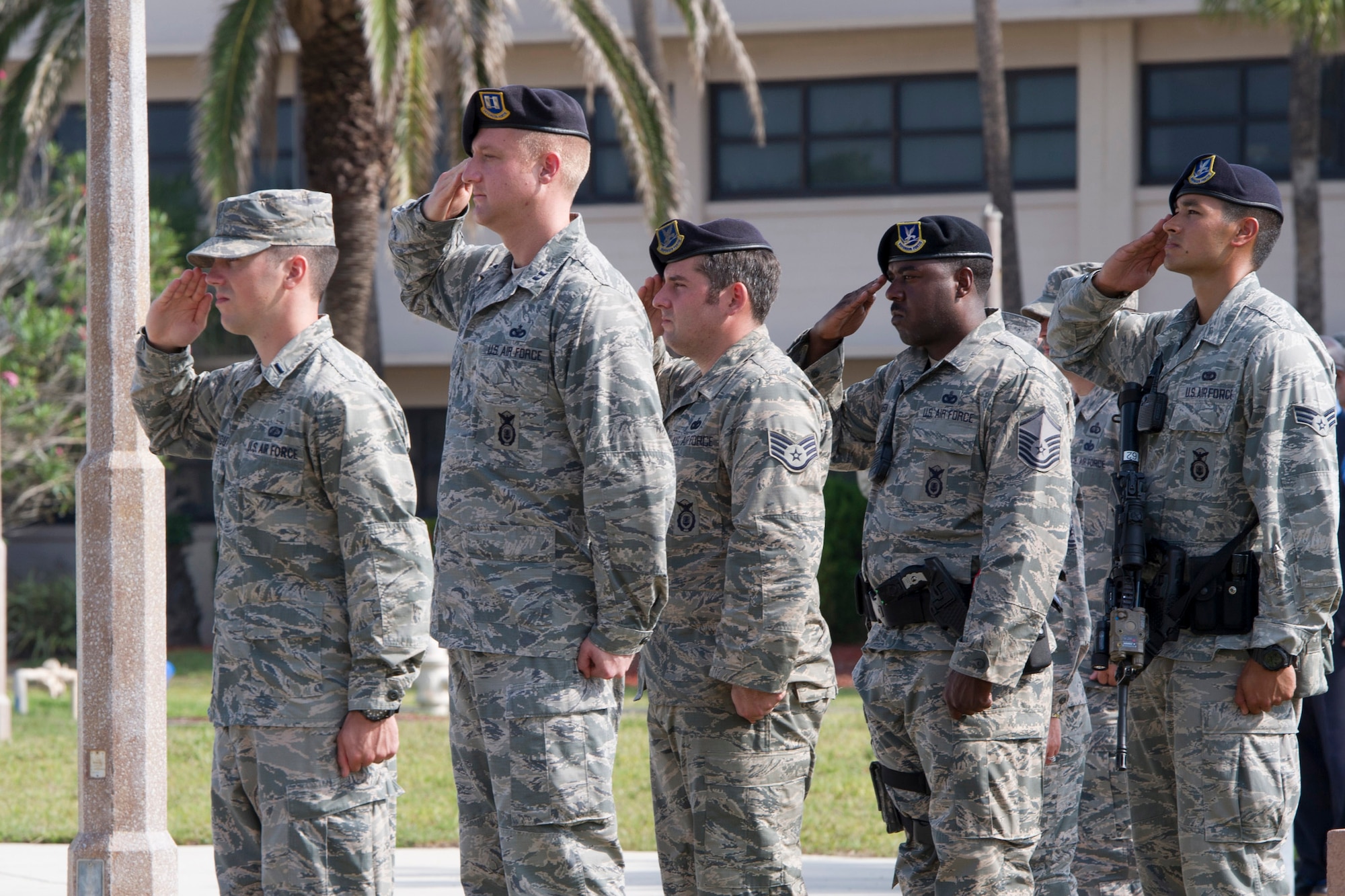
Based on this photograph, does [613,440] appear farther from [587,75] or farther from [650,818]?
[587,75]

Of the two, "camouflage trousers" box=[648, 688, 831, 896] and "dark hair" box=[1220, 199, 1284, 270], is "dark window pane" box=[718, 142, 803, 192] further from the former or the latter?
"camouflage trousers" box=[648, 688, 831, 896]

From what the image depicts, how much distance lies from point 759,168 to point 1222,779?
16.6 metres

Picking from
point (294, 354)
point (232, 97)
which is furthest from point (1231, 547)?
point (232, 97)

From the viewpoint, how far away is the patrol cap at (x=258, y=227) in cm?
405

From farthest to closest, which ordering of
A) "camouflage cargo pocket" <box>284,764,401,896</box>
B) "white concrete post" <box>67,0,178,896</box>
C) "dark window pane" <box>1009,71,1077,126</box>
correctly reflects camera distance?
"dark window pane" <box>1009,71,1077,126</box>
"white concrete post" <box>67,0,178,896</box>
"camouflage cargo pocket" <box>284,764,401,896</box>

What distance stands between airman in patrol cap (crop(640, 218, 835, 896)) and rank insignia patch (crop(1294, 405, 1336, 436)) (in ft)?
4.12

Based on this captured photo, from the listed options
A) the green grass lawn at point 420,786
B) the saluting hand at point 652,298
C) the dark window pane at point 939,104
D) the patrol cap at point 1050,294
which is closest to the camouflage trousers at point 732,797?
the saluting hand at point 652,298

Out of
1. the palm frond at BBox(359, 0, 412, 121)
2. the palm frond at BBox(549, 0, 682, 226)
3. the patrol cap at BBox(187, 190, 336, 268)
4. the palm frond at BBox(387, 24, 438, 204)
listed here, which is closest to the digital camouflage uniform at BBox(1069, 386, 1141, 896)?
the patrol cap at BBox(187, 190, 336, 268)

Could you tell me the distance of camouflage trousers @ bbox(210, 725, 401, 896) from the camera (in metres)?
3.70

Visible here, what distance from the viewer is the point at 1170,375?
4418mm

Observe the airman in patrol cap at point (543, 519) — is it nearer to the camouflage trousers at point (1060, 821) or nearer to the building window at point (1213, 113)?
the camouflage trousers at point (1060, 821)

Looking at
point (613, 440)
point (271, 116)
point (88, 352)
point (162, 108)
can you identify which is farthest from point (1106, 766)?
point (162, 108)

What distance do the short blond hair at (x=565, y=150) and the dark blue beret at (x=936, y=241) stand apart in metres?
0.90

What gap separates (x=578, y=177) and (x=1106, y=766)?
2.95m
